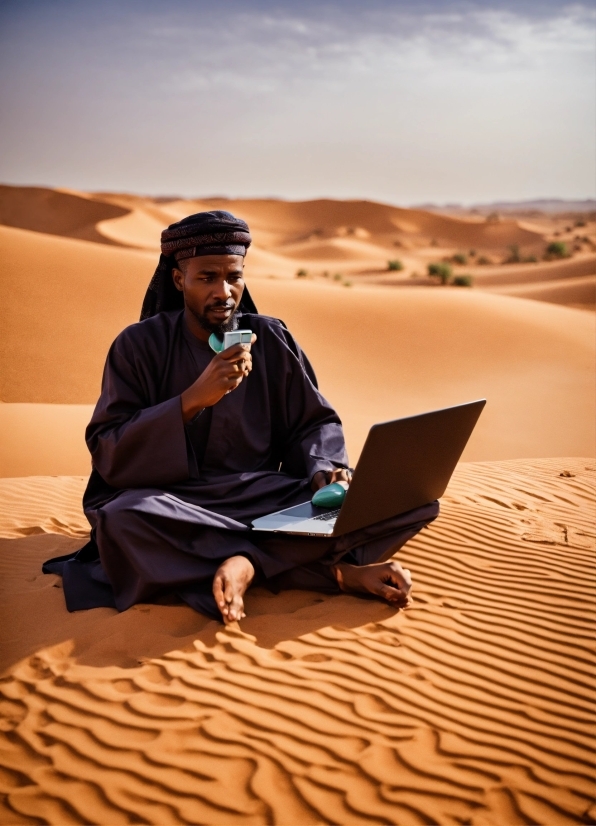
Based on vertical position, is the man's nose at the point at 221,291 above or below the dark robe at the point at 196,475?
above

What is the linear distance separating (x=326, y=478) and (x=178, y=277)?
4.36 ft

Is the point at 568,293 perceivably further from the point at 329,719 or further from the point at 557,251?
the point at 329,719

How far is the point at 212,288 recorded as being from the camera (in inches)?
158

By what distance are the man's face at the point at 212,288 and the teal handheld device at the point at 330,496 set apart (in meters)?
0.98

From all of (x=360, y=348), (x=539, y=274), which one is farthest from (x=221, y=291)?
(x=539, y=274)

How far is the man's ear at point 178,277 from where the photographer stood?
13.7ft

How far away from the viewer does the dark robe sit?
12.3 feet

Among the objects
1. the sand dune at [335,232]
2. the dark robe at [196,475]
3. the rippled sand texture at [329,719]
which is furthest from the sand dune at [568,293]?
the rippled sand texture at [329,719]

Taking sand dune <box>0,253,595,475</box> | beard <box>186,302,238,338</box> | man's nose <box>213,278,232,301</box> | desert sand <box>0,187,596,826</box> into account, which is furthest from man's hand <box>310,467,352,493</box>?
sand dune <box>0,253,595,475</box>

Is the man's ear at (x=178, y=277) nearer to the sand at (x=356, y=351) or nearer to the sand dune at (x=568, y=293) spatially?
the sand at (x=356, y=351)

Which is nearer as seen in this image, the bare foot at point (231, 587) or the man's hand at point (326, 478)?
the bare foot at point (231, 587)

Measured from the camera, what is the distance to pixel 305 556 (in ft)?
12.9

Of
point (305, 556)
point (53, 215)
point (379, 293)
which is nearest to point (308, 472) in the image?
point (305, 556)

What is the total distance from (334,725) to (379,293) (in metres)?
13.3
